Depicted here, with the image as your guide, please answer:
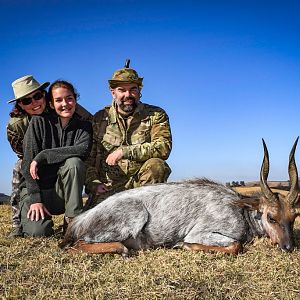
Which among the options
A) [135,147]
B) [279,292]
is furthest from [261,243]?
[135,147]

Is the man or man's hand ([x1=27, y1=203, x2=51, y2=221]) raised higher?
the man

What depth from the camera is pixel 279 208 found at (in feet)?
18.7

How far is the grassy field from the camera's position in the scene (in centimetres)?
385

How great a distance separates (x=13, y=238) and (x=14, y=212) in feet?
2.57

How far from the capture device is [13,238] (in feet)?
21.9

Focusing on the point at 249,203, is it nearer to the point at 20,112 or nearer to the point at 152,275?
the point at 152,275

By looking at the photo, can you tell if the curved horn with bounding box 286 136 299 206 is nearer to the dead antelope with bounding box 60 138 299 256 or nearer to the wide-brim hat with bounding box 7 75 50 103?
the dead antelope with bounding box 60 138 299 256

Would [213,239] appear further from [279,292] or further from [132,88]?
[132,88]

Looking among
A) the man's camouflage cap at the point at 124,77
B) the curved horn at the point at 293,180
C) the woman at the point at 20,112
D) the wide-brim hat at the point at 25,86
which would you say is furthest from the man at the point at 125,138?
the curved horn at the point at 293,180

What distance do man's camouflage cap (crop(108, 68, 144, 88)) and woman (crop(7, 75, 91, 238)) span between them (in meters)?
1.19

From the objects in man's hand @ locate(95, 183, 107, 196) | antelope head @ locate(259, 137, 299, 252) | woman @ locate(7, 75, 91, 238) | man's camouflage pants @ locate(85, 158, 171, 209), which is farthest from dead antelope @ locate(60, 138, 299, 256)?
woman @ locate(7, 75, 91, 238)

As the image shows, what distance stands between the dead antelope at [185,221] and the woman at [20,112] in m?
2.00

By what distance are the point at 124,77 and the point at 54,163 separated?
2.11 metres

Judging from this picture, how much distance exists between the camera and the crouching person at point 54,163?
6.54m
